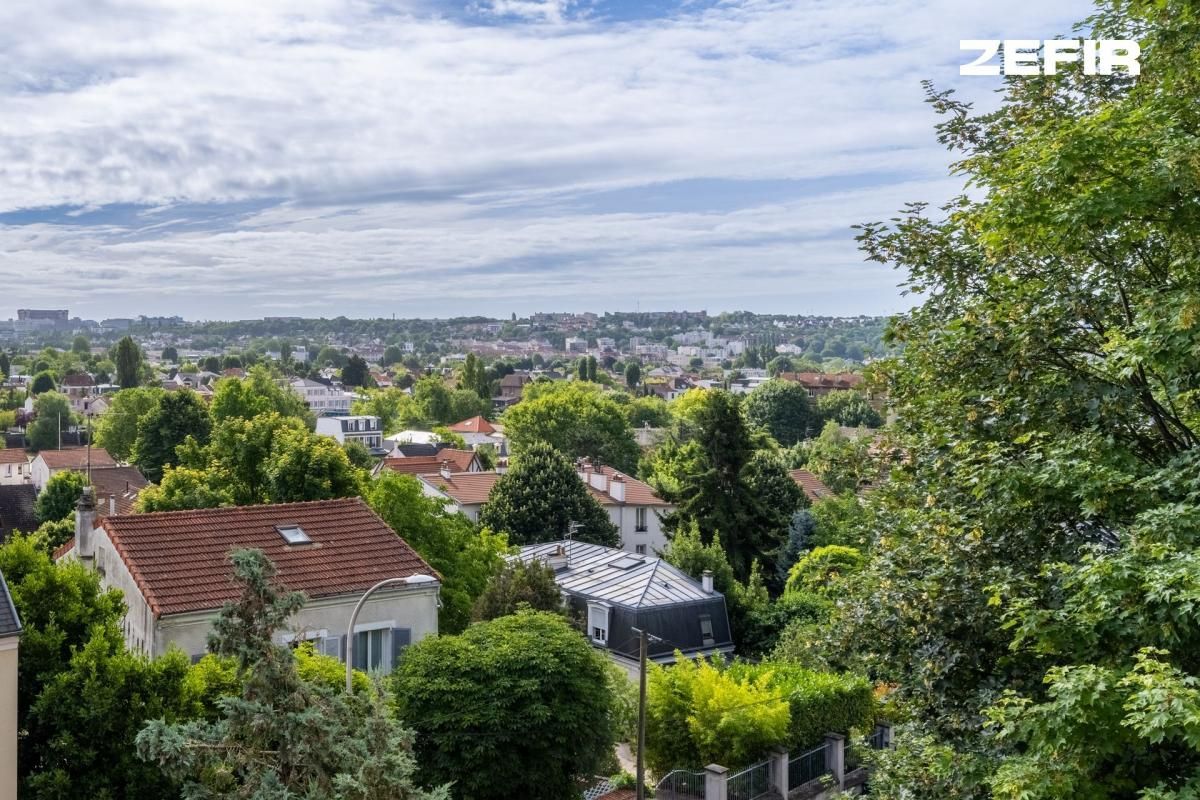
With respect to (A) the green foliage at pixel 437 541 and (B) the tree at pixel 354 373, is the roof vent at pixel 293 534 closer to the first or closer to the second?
(A) the green foliage at pixel 437 541

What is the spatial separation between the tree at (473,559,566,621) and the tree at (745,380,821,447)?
255ft

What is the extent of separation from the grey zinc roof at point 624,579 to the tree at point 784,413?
223 feet

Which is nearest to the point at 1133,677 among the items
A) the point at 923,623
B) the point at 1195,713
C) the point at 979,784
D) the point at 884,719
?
the point at 1195,713

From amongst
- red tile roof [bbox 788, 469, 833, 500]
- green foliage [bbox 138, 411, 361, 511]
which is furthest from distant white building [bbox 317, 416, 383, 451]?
green foliage [bbox 138, 411, 361, 511]

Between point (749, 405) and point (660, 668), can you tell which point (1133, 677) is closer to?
point (660, 668)

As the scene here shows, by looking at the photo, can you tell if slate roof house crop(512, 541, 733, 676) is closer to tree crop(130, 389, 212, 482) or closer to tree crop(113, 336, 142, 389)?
tree crop(130, 389, 212, 482)

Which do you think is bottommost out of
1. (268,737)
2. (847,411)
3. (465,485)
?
(847,411)

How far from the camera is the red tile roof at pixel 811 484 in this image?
6115cm

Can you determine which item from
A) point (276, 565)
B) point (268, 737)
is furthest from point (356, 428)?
point (268, 737)

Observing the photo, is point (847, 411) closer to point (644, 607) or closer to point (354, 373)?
point (644, 607)

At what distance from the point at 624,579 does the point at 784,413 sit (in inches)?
2862

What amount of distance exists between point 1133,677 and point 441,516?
24.8 meters

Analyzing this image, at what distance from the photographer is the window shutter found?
2003 cm

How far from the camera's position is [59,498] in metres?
44.8
